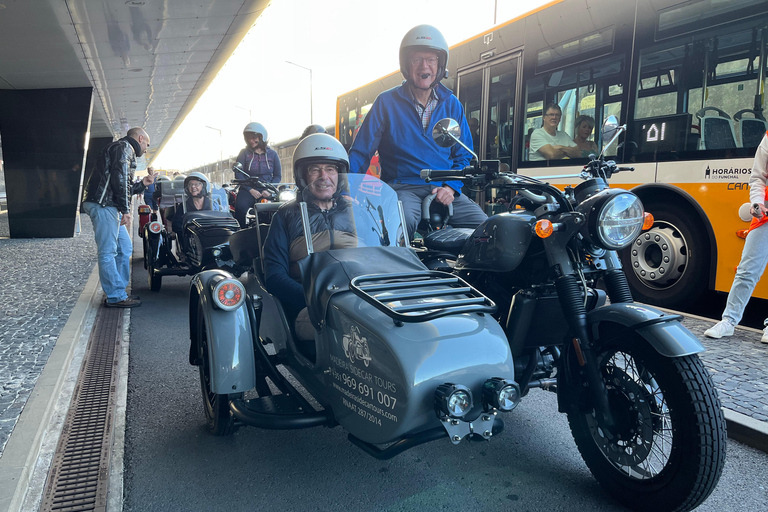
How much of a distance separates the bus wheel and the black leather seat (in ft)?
11.5

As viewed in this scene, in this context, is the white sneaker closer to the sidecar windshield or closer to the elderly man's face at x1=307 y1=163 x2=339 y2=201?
the sidecar windshield

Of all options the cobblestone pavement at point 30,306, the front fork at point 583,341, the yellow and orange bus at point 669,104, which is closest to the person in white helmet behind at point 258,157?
the cobblestone pavement at point 30,306

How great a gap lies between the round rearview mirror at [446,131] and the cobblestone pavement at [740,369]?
7.11 ft

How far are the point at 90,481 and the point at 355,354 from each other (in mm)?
1442

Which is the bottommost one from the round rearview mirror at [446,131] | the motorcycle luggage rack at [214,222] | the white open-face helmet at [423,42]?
the motorcycle luggage rack at [214,222]

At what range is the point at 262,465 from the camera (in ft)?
9.18

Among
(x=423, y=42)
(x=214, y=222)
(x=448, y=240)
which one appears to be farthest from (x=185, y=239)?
(x=448, y=240)

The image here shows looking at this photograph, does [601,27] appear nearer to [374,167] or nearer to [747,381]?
[747,381]

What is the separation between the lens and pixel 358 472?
2717 mm

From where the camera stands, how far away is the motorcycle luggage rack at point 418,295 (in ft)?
6.82

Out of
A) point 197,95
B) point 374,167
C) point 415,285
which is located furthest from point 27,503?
point 197,95

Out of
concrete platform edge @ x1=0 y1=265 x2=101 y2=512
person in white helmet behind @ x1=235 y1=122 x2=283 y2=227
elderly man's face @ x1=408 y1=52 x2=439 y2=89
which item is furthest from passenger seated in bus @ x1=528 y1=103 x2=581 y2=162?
concrete platform edge @ x1=0 y1=265 x2=101 y2=512

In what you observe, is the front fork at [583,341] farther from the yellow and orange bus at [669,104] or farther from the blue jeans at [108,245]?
the blue jeans at [108,245]

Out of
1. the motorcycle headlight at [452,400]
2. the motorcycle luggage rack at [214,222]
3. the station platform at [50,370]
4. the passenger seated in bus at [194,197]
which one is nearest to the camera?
the motorcycle headlight at [452,400]
